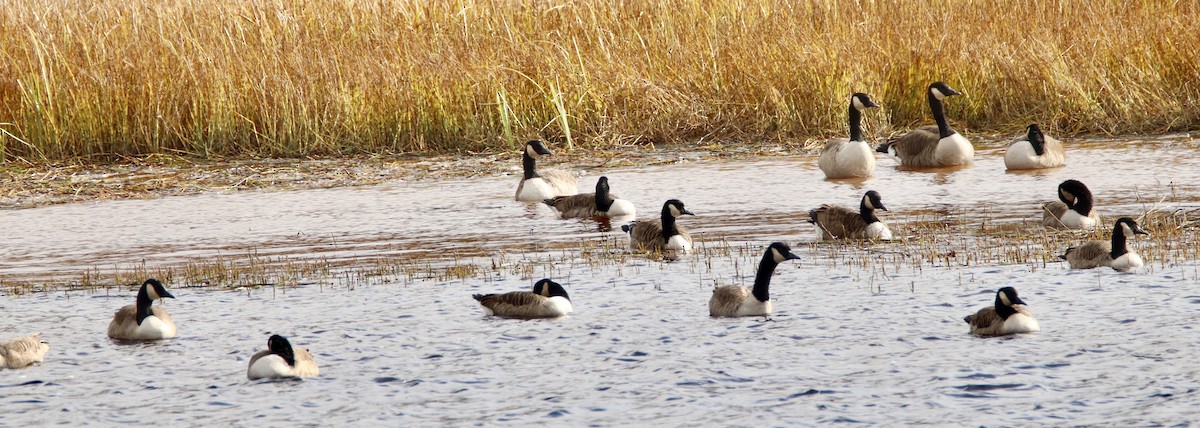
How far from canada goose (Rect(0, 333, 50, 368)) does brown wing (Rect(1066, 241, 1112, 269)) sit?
643 centimetres

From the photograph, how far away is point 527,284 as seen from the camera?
33.7ft

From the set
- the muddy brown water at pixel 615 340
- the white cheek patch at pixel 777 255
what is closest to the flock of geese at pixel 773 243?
the white cheek patch at pixel 777 255

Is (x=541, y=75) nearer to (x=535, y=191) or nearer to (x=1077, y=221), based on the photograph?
(x=535, y=191)

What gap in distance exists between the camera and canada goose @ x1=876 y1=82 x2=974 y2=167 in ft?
54.0

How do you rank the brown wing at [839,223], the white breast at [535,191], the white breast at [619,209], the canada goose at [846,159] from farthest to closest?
the canada goose at [846,159], the white breast at [535,191], the white breast at [619,209], the brown wing at [839,223]

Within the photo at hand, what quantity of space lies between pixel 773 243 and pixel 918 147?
8.03 m

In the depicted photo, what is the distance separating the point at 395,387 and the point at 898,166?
36.2ft

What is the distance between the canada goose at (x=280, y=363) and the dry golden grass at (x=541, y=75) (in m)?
10.3

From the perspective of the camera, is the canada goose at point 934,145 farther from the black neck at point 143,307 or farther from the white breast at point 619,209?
the black neck at point 143,307

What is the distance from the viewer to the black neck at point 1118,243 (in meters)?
9.53

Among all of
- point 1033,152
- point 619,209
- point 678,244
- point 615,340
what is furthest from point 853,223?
point 1033,152

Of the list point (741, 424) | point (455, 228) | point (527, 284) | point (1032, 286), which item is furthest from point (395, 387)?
point (455, 228)

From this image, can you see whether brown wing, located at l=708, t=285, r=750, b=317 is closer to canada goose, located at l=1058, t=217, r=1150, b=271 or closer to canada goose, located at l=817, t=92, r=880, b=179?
canada goose, located at l=1058, t=217, r=1150, b=271

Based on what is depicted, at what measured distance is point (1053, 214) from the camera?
11.9m
